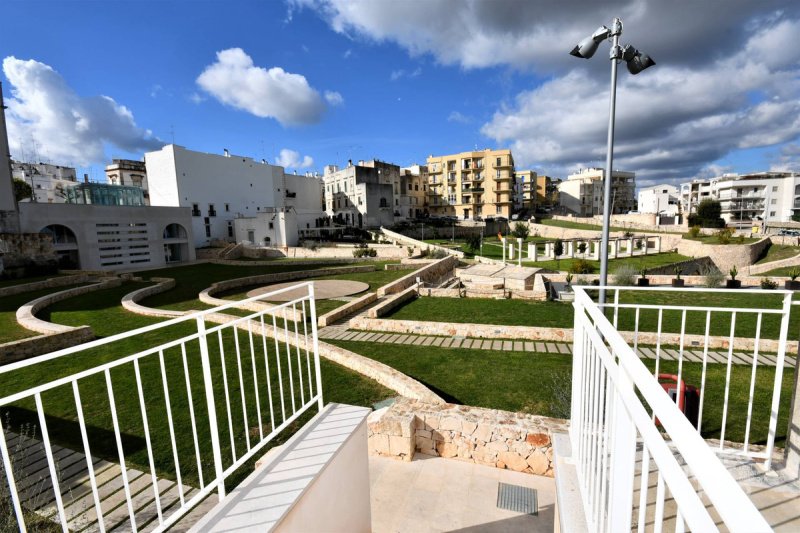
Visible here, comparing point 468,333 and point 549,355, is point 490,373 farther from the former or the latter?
point 468,333

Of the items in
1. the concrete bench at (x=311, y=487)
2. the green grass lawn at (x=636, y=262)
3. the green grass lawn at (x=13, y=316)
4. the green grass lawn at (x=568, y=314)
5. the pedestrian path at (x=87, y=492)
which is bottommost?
the green grass lawn at (x=636, y=262)

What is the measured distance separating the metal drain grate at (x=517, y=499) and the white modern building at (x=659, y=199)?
329 ft

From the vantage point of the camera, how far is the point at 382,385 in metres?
7.32

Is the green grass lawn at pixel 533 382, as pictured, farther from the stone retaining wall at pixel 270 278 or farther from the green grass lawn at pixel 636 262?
the green grass lawn at pixel 636 262

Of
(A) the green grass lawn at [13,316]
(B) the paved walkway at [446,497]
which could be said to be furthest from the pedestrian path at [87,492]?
(A) the green grass lawn at [13,316]

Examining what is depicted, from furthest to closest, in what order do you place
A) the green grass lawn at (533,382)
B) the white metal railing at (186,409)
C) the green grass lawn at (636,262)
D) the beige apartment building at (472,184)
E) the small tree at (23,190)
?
the beige apartment building at (472,184) < the small tree at (23,190) < the green grass lawn at (636,262) < the green grass lawn at (533,382) < the white metal railing at (186,409)

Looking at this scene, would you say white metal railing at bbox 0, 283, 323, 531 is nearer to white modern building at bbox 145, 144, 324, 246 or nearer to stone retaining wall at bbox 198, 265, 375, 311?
stone retaining wall at bbox 198, 265, 375, 311

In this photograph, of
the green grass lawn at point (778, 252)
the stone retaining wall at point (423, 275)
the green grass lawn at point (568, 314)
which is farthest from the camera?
the green grass lawn at point (778, 252)

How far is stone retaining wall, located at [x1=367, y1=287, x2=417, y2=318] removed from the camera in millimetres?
12166

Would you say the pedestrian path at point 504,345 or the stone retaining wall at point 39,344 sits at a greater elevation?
the stone retaining wall at point 39,344

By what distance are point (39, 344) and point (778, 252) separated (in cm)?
4892

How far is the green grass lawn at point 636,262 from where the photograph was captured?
27938 millimetres

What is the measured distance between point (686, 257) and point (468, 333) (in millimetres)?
33126

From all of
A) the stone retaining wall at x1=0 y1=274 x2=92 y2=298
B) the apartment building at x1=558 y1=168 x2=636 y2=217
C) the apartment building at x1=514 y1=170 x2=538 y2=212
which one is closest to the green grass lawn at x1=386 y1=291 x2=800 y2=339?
the stone retaining wall at x1=0 y1=274 x2=92 y2=298
